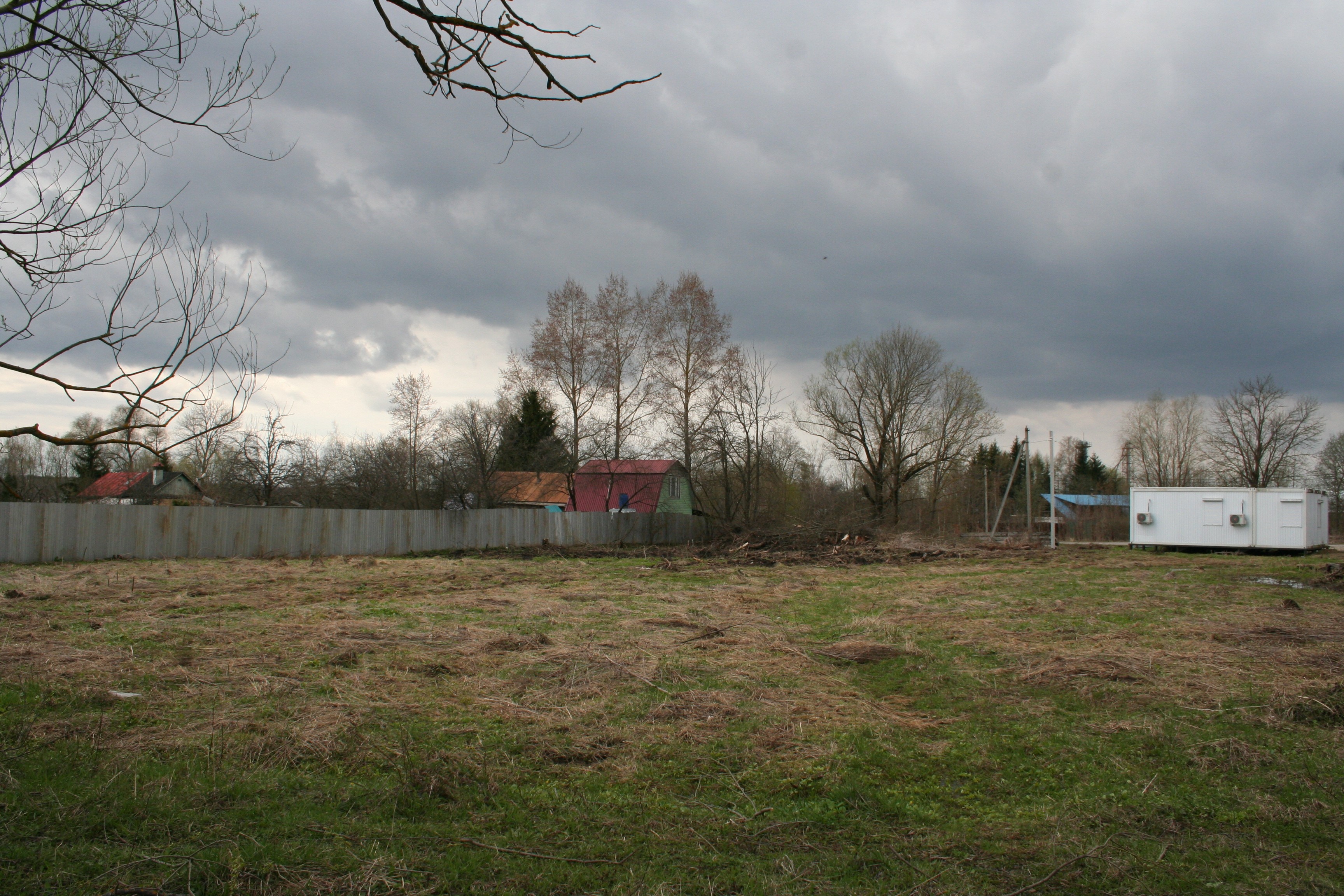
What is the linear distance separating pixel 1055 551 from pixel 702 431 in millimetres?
14809

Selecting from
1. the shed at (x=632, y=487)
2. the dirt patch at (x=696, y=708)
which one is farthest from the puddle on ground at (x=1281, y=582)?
the shed at (x=632, y=487)

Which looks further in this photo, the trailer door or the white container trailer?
the white container trailer

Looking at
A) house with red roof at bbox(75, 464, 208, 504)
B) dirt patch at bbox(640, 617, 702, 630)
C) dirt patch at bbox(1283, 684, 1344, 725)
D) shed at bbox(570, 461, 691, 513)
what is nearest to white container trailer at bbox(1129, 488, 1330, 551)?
shed at bbox(570, 461, 691, 513)

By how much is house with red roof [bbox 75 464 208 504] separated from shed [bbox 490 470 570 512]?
13684 millimetres

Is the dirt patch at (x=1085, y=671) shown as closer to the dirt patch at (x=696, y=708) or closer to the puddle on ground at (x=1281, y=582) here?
the dirt patch at (x=696, y=708)

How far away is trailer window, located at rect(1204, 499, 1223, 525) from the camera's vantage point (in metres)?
24.1

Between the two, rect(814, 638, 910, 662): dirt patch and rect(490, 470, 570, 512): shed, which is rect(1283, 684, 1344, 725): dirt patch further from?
rect(490, 470, 570, 512): shed

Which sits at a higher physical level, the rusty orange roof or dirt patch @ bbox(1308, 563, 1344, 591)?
the rusty orange roof

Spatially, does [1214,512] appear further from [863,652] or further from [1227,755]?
[1227,755]

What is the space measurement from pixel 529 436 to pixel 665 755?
34.4 m

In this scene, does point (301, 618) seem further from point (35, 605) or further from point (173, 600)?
point (35, 605)

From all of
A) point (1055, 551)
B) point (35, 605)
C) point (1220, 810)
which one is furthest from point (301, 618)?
point (1055, 551)

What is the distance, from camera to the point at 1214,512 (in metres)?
24.2

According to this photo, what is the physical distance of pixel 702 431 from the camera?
3334 cm
